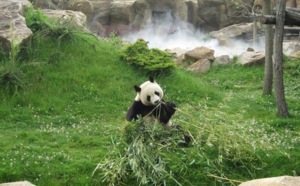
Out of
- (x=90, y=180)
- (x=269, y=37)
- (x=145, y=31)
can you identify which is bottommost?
(x=145, y=31)

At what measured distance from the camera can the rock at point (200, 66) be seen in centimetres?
1507

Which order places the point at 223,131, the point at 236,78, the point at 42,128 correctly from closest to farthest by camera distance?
the point at 223,131
the point at 42,128
the point at 236,78

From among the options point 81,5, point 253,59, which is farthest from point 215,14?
point 253,59

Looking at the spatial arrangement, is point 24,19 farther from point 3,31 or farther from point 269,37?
point 269,37

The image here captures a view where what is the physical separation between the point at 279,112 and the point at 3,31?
6.65 m

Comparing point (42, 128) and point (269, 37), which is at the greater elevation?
point (269, 37)

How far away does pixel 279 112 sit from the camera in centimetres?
917

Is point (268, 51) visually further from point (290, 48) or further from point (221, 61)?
point (290, 48)

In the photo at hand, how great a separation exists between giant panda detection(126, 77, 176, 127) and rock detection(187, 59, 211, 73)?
790cm

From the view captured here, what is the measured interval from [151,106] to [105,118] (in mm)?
2360

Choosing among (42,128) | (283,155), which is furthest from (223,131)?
(42,128)

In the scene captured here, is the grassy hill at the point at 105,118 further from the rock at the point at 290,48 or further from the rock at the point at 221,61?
the rock at the point at 290,48

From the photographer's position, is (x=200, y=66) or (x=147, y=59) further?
(x=200, y=66)

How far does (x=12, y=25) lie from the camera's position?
11125 millimetres
